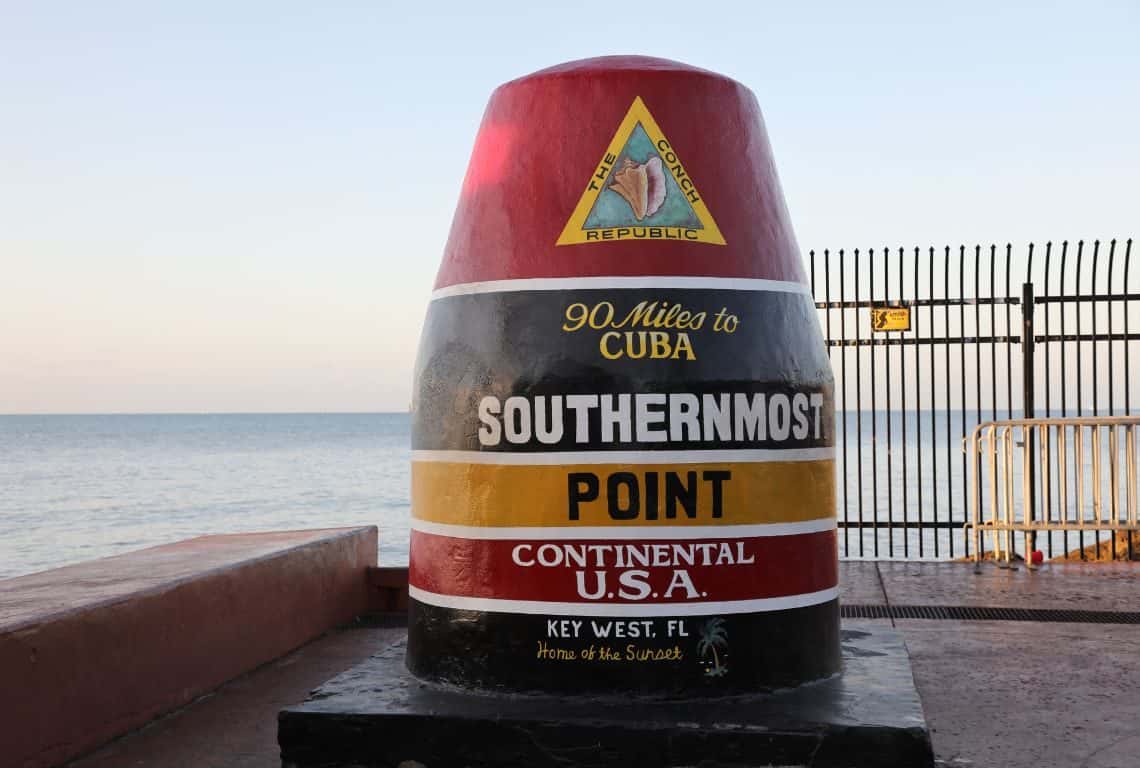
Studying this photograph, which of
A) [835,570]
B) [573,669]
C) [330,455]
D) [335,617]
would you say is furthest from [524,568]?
[330,455]

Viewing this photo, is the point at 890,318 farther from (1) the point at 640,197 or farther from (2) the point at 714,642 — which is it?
(2) the point at 714,642

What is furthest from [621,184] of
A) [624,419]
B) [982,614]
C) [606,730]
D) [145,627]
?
[982,614]

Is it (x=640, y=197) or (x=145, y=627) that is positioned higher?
(x=640, y=197)

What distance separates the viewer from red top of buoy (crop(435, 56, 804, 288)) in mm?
3965

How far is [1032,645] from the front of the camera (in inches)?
265

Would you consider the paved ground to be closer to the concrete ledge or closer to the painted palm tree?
the concrete ledge

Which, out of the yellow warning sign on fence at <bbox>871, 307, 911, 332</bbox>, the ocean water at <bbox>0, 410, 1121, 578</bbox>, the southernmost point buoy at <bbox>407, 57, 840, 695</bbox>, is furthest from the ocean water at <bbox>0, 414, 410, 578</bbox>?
the southernmost point buoy at <bbox>407, 57, 840, 695</bbox>

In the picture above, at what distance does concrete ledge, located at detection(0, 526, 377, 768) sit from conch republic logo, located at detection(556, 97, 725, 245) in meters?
2.41

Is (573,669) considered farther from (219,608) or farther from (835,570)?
(219,608)

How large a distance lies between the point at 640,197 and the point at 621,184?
79 millimetres

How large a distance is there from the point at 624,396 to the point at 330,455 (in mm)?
62846

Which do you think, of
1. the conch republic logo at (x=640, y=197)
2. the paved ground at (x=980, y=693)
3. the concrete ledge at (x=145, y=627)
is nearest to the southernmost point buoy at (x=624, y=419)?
the conch republic logo at (x=640, y=197)

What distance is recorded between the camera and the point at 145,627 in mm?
5082

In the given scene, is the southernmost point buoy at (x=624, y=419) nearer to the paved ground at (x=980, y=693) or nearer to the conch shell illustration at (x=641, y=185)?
the conch shell illustration at (x=641, y=185)
